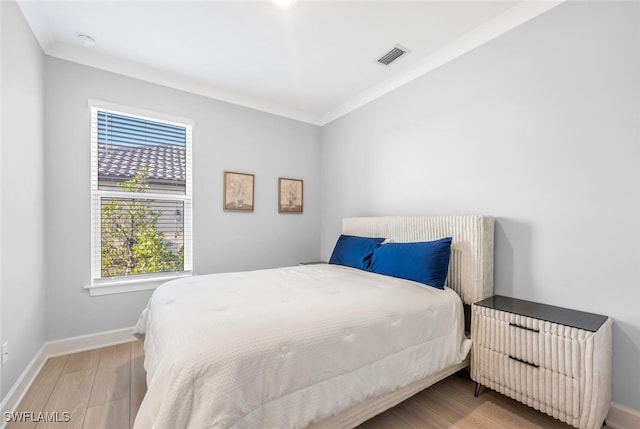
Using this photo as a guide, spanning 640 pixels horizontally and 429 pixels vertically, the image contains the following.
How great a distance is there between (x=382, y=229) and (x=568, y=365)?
172cm

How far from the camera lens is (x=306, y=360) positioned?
1.30 metres

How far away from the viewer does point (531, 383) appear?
1650 mm

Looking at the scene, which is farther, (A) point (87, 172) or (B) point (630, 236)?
(A) point (87, 172)

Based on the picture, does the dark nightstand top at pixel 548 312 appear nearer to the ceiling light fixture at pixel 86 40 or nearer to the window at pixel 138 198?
the window at pixel 138 198

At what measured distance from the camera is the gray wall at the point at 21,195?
1690 millimetres

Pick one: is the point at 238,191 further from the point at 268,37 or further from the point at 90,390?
the point at 90,390

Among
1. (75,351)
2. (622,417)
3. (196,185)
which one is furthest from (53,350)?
(622,417)

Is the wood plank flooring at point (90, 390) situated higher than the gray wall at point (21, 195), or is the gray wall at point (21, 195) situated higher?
the gray wall at point (21, 195)

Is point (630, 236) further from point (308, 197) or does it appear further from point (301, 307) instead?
point (308, 197)

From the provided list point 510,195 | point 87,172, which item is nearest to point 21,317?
point 87,172

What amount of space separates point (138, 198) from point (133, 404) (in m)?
1.86
